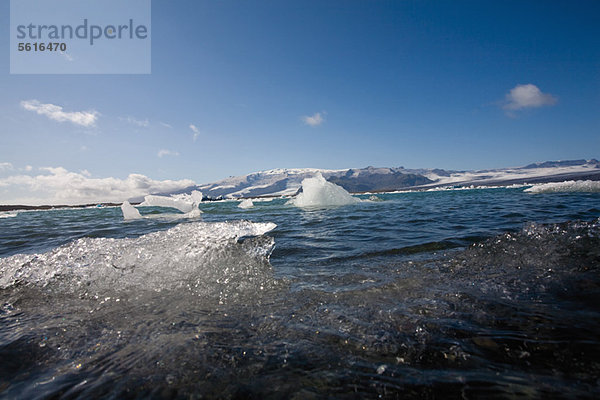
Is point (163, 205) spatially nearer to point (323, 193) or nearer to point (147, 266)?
point (323, 193)

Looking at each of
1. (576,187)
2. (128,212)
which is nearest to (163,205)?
(128,212)

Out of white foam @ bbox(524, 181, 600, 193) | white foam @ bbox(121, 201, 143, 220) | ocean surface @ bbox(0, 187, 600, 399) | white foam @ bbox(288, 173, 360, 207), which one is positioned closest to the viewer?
ocean surface @ bbox(0, 187, 600, 399)

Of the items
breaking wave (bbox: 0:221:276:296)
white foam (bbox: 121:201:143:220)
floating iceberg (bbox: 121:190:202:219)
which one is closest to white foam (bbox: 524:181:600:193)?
breaking wave (bbox: 0:221:276:296)

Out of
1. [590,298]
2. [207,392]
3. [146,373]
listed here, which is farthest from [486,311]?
[146,373]

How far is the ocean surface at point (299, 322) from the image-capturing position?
1406 millimetres

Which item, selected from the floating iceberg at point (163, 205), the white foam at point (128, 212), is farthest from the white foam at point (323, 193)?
the white foam at point (128, 212)

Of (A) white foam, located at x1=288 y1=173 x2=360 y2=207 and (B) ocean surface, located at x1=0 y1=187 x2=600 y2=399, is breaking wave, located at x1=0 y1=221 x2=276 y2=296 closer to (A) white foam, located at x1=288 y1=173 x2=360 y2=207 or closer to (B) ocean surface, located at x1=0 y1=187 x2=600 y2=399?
(B) ocean surface, located at x1=0 y1=187 x2=600 y2=399

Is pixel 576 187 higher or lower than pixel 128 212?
higher

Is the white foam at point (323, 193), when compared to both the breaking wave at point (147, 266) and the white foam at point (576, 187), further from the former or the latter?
the white foam at point (576, 187)

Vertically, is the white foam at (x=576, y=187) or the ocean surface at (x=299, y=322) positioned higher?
the white foam at (x=576, y=187)

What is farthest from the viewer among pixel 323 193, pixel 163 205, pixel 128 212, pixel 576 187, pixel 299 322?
pixel 576 187

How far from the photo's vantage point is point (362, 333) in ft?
6.11

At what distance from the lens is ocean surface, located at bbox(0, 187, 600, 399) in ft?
4.61

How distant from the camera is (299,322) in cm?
210
